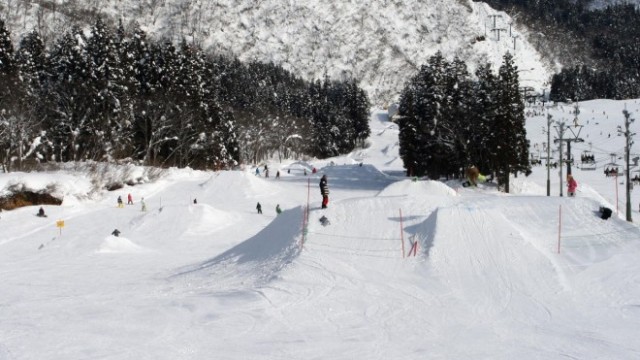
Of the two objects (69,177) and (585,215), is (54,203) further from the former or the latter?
(585,215)

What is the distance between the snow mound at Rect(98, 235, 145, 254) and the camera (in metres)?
23.2

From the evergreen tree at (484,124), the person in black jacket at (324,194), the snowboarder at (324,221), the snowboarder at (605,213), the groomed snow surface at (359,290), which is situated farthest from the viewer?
the evergreen tree at (484,124)

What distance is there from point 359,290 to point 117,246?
14.3 metres

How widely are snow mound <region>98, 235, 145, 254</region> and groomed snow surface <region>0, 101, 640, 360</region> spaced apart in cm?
8

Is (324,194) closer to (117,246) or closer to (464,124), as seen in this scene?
(117,246)

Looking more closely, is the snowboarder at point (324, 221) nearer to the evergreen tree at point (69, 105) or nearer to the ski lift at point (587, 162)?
the evergreen tree at point (69, 105)

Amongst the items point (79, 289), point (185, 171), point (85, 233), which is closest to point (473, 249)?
point (79, 289)

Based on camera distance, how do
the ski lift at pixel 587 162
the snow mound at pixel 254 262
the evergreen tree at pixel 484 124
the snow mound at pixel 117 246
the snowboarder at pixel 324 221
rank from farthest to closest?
the ski lift at pixel 587 162
the evergreen tree at pixel 484 124
the snow mound at pixel 117 246
the snowboarder at pixel 324 221
the snow mound at pixel 254 262

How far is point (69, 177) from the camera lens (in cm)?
3650

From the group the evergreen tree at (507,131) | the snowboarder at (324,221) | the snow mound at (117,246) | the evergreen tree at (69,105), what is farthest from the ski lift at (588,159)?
the snowboarder at (324,221)

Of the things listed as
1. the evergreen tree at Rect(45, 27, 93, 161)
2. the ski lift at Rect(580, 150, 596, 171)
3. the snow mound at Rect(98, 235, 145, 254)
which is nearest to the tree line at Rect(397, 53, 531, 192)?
the ski lift at Rect(580, 150, 596, 171)

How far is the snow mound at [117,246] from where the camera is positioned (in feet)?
76.0

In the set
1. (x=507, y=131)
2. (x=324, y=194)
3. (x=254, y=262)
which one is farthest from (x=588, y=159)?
(x=254, y=262)

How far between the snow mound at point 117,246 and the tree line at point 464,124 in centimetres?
3146
